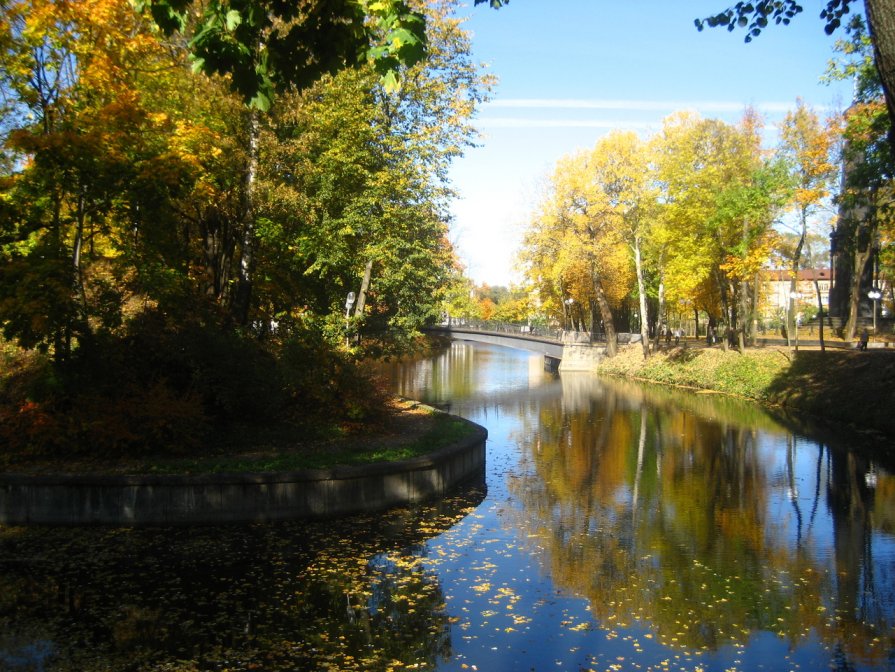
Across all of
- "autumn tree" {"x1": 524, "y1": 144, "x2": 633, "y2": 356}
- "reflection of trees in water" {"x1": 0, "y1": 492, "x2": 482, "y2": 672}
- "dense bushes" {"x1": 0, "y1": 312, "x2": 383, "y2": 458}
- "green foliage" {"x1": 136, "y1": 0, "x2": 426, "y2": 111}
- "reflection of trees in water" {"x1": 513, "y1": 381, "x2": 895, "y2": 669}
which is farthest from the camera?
"autumn tree" {"x1": 524, "y1": 144, "x2": 633, "y2": 356}

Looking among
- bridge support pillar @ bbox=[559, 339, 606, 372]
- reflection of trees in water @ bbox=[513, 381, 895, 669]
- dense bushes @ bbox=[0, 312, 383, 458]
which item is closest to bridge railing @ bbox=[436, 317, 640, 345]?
bridge support pillar @ bbox=[559, 339, 606, 372]

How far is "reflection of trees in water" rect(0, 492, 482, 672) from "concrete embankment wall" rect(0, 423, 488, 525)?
1.04 ft

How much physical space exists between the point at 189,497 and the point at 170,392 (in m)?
3.30

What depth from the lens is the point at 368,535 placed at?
12.7m

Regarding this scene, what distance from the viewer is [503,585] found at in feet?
34.4

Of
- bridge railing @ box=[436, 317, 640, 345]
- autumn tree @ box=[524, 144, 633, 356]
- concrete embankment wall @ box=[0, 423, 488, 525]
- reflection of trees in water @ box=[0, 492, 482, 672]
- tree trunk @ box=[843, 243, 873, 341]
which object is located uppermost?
autumn tree @ box=[524, 144, 633, 356]

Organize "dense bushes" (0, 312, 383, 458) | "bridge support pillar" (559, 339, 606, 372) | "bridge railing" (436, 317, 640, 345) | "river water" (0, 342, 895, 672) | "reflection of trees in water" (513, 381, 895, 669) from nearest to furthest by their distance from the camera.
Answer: "river water" (0, 342, 895, 672) → "reflection of trees in water" (513, 381, 895, 669) → "dense bushes" (0, 312, 383, 458) → "bridge support pillar" (559, 339, 606, 372) → "bridge railing" (436, 317, 640, 345)

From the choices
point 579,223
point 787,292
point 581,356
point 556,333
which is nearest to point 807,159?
point 579,223

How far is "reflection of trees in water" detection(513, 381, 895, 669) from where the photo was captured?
9.30 m

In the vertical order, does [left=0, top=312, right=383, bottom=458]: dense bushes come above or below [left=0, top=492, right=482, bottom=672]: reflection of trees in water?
above

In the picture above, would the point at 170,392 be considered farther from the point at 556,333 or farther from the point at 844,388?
the point at 556,333

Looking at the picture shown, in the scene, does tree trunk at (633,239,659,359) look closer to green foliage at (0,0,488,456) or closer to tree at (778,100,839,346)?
tree at (778,100,839,346)

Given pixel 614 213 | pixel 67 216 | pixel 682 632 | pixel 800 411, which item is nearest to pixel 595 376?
pixel 614 213

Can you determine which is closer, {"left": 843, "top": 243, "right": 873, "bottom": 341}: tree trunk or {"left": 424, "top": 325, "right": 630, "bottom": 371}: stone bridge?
{"left": 843, "top": 243, "right": 873, "bottom": 341}: tree trunk
